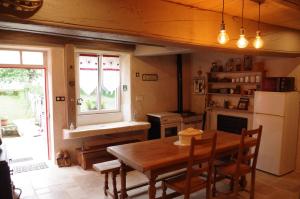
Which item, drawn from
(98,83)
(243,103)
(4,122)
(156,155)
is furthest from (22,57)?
(243,103)

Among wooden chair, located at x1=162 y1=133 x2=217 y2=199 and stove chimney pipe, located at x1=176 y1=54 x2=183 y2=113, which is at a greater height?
stove chimney pipe, located at x1=176 y1=54 x2=183 y2=113

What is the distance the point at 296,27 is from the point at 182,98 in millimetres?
3054

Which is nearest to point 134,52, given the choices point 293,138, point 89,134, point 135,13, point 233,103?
point 89,134

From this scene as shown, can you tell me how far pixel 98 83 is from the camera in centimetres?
513

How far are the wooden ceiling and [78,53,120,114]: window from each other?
3.05 metres

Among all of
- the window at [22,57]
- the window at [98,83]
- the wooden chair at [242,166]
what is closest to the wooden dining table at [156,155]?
the wooden chair at [242,166]

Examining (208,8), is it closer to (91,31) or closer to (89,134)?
(91,31)

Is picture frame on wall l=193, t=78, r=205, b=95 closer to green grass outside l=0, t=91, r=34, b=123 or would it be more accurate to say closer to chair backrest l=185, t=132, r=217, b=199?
chair backrest l=185, t=132, r=217, b=199

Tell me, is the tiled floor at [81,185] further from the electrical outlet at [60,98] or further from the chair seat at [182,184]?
the electrical outlet at [60,98]

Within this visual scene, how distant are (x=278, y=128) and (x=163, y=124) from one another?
87.6 inches

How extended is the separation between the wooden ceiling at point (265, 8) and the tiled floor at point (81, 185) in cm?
248

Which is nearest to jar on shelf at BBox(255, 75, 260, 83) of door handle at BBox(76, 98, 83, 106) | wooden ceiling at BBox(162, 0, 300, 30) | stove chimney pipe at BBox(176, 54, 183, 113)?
wooden ceiling at BBox(162, 0, 300, 30)

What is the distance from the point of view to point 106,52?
498 cm

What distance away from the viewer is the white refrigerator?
12.7 feet
